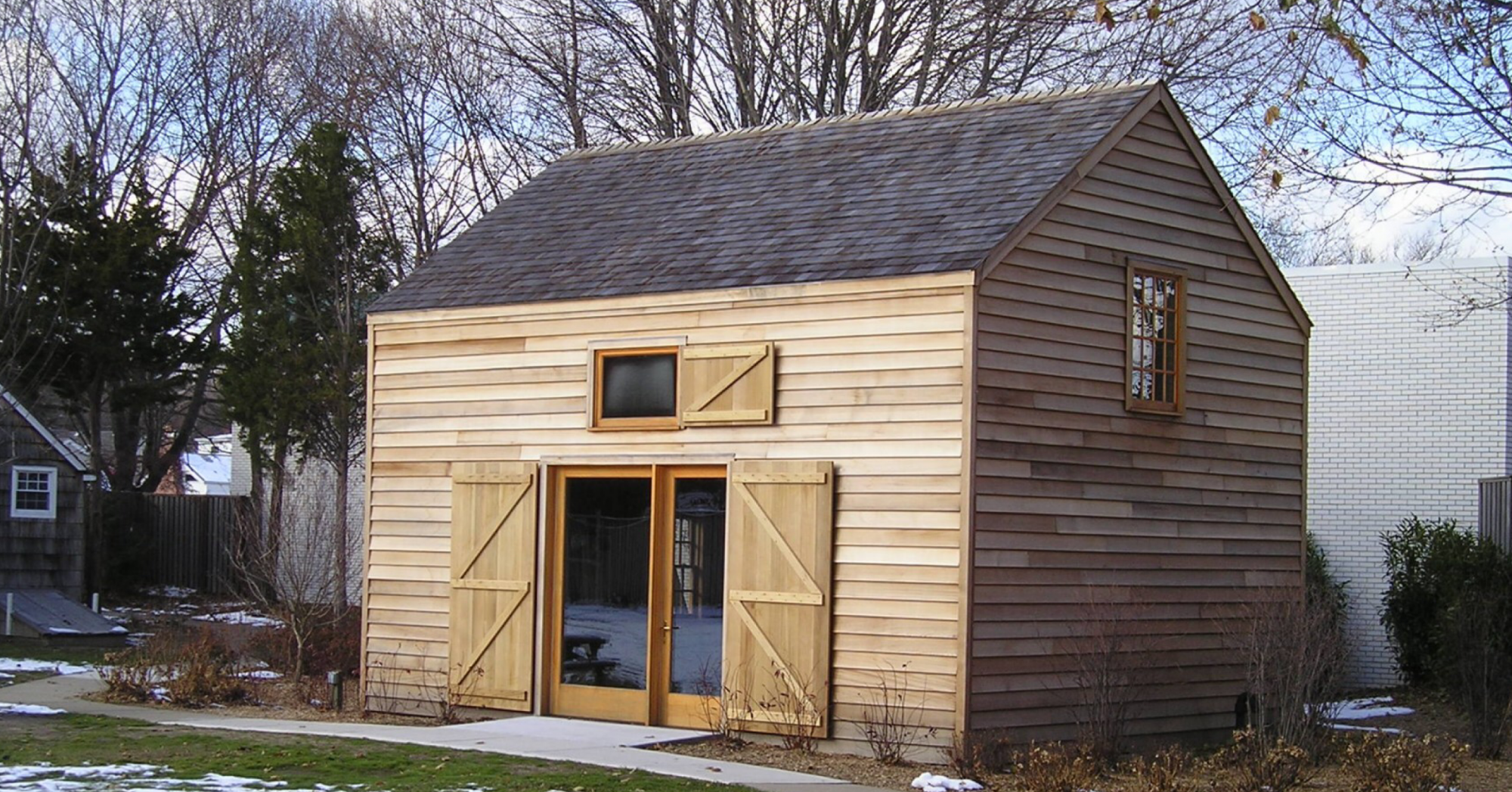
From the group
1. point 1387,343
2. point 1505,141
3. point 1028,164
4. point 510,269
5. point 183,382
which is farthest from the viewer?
point 183,382

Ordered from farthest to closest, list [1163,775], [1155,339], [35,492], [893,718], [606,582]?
[35,492]
[606,582]
[1155,339]
[893,718]
[1163,775]

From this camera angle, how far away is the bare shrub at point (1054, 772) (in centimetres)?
1145

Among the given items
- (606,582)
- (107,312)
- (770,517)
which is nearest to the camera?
(770,517)

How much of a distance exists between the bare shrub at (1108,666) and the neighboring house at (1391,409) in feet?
29.9

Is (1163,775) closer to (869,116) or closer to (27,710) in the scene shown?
(869,116)

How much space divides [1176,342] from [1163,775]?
4.74 metres

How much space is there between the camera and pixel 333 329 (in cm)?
2692

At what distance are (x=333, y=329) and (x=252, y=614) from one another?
15.5 feet

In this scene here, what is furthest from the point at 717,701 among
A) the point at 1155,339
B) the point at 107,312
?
the point at 107,312

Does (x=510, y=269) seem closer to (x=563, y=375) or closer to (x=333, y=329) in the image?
(x=563, y=375)

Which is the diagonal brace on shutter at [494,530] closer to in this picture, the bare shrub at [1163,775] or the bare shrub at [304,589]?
the bare shrub at [304,589]

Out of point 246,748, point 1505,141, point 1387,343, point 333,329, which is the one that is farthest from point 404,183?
point 1505,141

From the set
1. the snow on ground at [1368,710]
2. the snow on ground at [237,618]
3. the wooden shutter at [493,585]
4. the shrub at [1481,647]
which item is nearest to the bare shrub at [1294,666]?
the shrub at [1481,647]

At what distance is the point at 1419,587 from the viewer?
2044cm
